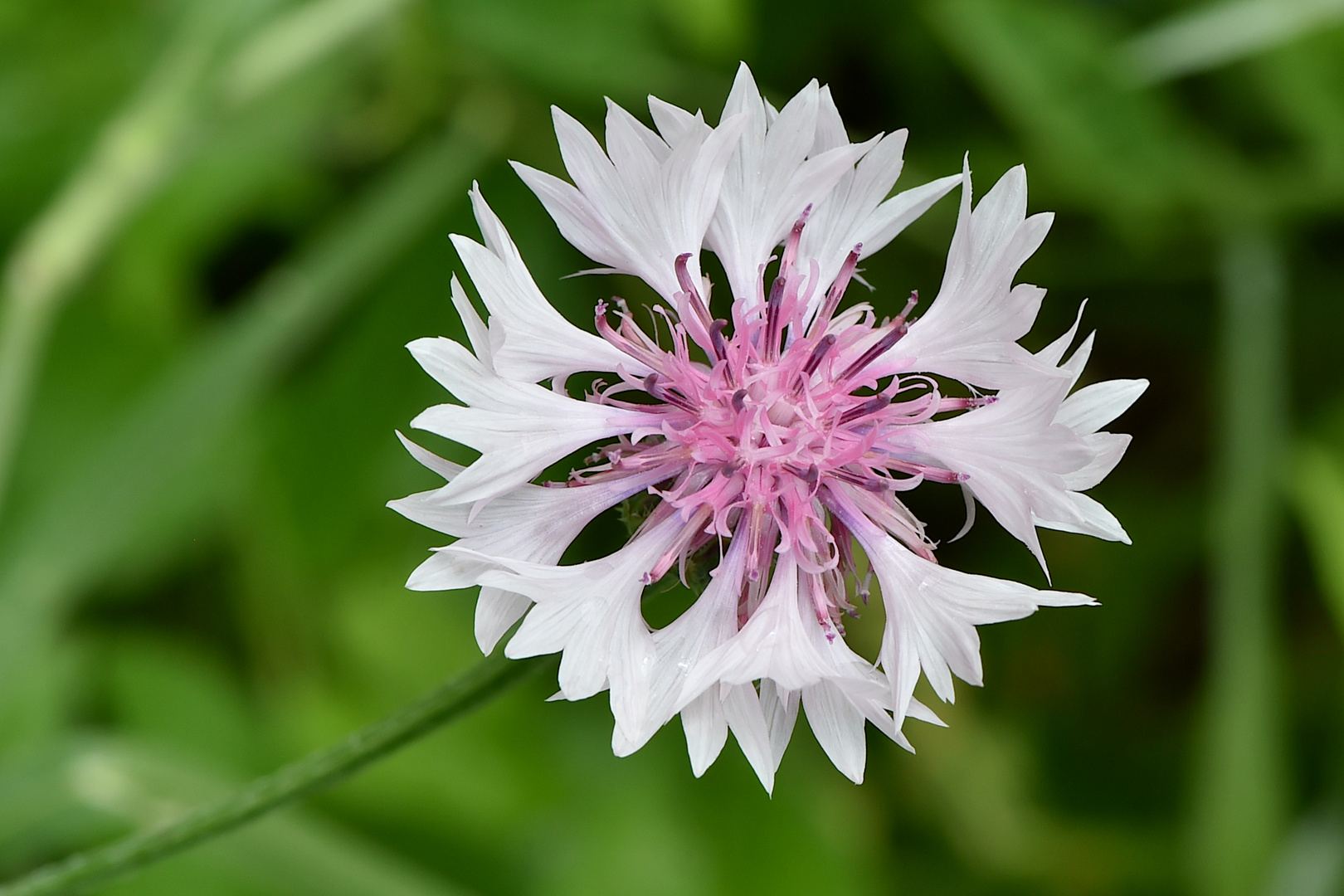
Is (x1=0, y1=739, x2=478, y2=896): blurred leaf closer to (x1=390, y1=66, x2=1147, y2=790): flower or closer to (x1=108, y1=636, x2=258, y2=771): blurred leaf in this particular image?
(x1=108, y1=636, x2=258, y2=771): blurred leaf

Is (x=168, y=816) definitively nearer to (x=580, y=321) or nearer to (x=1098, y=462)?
(x=580, y=321)

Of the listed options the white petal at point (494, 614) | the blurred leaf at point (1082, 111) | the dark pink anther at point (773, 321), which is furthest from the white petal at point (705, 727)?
the blurred leaf at point (1082, 111)

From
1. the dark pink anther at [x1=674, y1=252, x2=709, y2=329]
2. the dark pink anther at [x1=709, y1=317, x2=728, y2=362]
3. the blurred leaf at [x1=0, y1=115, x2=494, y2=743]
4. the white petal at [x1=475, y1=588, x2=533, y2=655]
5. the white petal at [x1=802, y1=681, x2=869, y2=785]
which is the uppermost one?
the blurred leaf at [x1=0, y1=115, x2=494, y2=743]

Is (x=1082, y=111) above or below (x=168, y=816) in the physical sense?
above

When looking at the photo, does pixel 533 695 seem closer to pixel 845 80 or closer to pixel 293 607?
pixel 293 607

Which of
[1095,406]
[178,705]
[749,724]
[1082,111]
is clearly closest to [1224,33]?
[1082,111]

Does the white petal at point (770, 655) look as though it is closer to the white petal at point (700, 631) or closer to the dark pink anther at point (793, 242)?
the white petal at point (700, 631)

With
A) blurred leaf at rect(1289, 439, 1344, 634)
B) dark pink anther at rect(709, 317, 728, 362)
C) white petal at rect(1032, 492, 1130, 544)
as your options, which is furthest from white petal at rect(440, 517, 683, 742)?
blurred leaf at rect(1289, 439, 1344, 634)
